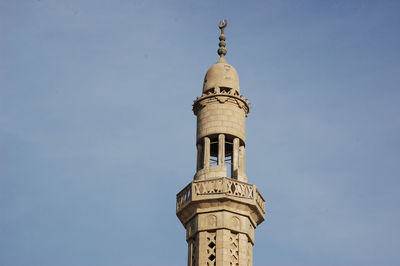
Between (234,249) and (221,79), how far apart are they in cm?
784

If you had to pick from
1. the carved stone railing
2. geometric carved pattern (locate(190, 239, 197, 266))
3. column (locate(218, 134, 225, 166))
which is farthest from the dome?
geometric carved pattern (locate(190, 239, 197, 266))

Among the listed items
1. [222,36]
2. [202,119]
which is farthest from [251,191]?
[222,36]

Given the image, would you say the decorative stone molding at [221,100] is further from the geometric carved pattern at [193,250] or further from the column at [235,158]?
the geometric carved pattern at [193,250]

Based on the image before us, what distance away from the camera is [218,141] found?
1634 inches

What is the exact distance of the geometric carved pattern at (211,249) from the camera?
3861cm

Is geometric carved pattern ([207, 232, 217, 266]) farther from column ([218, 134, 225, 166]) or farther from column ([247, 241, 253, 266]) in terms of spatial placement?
column ([218, 134, 225, 166])

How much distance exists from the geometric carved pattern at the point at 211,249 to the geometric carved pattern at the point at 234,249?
656 mm

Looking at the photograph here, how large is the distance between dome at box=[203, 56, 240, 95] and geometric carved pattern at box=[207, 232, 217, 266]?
659cm

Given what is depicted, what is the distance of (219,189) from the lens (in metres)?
39.6

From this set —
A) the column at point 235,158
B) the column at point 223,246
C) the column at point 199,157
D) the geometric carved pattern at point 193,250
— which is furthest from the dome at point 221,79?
the geometric carved pattern at point 193,250

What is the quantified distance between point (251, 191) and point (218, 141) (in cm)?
274

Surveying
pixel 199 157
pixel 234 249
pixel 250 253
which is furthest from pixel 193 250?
pixel 199 157

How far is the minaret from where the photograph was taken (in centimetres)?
3919

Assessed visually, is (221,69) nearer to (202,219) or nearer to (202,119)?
(202,119)
